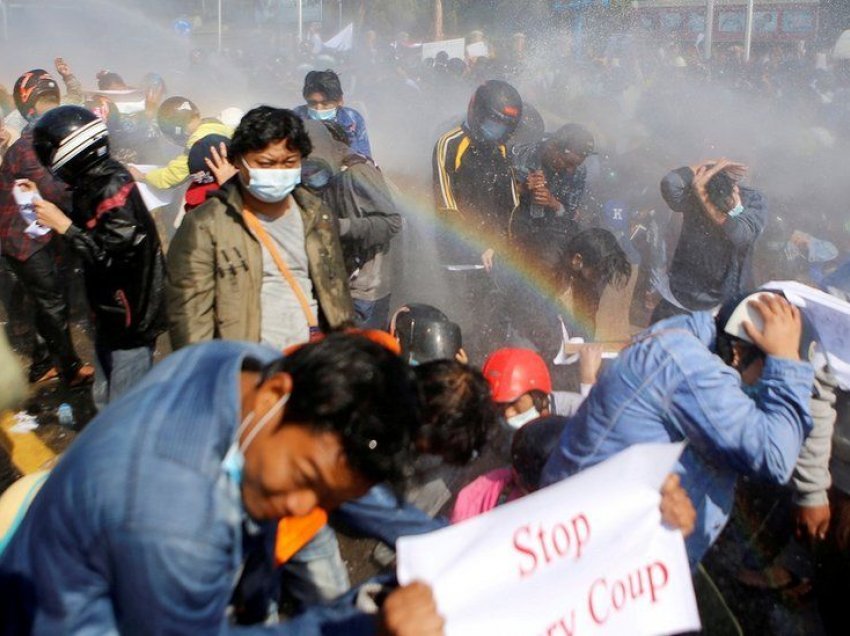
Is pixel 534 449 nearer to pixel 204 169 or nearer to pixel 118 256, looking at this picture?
pixel 118 256

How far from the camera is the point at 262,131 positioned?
11.0 ft

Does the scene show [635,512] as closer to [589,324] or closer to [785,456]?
[785,456]

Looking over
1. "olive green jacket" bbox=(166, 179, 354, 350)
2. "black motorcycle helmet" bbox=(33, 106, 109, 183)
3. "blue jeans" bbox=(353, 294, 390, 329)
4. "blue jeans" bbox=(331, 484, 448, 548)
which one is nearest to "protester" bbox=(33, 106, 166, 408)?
"black motorcycle helmet" bbox=(33, 106, 109, 183)

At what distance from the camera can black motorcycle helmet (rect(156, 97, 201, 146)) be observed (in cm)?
745

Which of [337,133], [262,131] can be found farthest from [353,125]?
[262,131]

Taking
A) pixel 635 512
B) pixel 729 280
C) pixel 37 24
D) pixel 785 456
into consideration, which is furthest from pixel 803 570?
pixel 37 24

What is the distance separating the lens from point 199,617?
1.44 m

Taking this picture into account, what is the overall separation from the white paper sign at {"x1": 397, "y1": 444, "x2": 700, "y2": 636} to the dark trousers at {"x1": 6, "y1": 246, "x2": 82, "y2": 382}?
194 inches

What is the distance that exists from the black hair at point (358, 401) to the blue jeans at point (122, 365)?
280 cm

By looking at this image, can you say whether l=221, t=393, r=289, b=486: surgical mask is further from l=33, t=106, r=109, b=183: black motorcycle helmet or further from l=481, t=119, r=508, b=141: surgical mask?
l=481, t=119, r=508, b=141: surgical mask

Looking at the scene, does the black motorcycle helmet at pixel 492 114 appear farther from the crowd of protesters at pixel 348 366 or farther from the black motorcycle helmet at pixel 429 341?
the black motorcycle helmet at pixel 429 341

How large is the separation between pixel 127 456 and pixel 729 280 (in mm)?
4477

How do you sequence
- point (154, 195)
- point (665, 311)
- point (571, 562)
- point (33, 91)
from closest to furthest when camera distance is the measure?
point (571, 562) < point (665, 311) < point (154, 195) < point (33, 91)

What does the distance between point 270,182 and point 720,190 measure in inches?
117
